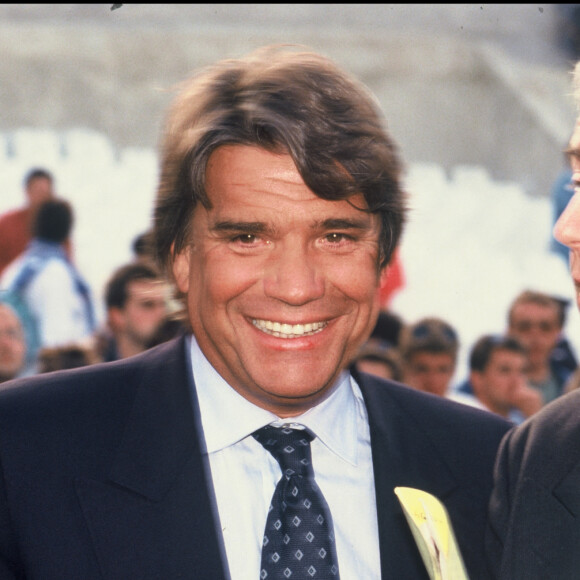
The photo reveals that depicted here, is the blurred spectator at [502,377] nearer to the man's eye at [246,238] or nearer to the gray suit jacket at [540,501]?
the gray suit jacket at [540,501]

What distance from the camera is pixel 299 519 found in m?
2.48

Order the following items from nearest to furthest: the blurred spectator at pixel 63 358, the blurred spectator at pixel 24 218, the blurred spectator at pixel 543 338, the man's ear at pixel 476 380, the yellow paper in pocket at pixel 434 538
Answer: the yellow paper in pocket at pixel 434 538
the blurred spectator at pixel 63 358
the man's ear at pixel 476 380
the blurred spectator at pixel 543 338
the blurred spectator at pixel 24 218

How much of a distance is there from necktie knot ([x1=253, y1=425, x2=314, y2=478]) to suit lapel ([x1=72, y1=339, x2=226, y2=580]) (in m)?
0.16

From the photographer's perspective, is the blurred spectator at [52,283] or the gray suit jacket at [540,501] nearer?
the gray suit jacket at [540,501]

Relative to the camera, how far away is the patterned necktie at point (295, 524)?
242 centimetres

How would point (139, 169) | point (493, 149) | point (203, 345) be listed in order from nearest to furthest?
point (203, 345) < point (139, 169) < point (493, 149)

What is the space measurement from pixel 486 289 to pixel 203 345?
618 cm

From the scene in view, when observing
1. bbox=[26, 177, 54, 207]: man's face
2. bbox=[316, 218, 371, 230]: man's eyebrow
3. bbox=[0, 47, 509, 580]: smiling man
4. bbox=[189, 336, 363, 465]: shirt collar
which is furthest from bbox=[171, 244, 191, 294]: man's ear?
bbox=[26, 177, 54, 207]: man's face

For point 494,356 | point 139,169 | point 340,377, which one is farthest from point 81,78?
point 340,377

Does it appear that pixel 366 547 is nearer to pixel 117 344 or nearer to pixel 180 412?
pixel 180 412

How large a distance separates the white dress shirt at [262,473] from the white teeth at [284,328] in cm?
19

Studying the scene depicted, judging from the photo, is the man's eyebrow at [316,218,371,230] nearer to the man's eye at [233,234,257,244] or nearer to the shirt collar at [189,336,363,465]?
the man's eye at [233,234,257,244]

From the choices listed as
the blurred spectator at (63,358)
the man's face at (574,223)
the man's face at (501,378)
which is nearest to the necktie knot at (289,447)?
the man's face at (574,223)

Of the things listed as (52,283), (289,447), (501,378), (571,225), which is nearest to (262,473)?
(289,447)
